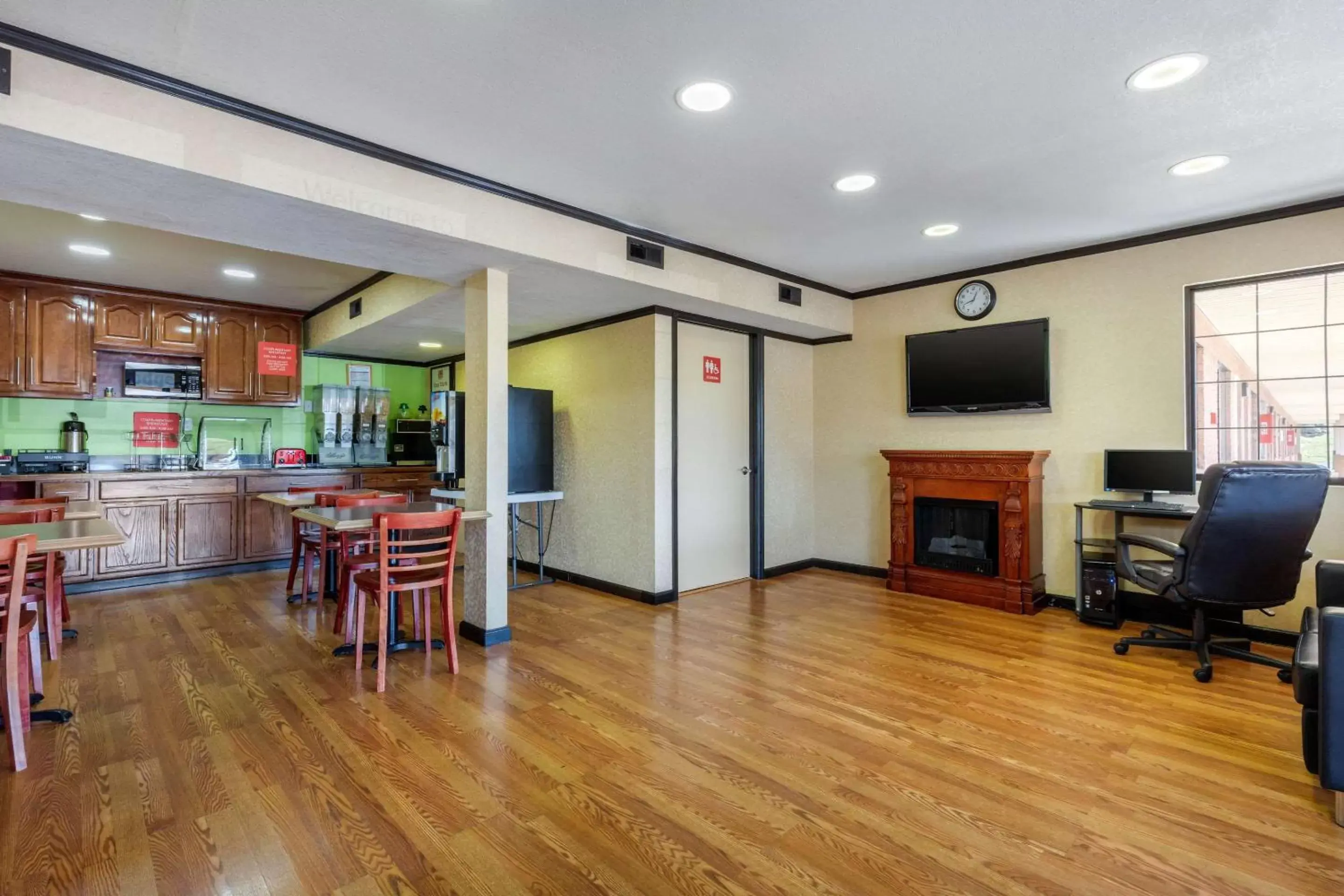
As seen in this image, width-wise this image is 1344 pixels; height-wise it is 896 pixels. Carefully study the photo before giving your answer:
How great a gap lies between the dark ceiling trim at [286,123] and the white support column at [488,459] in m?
0.57

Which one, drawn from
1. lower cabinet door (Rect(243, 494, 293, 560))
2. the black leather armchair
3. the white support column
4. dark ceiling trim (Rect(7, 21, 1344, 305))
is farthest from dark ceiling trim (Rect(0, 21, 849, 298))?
lower cabinet door (Rect(243, 494, 293, 560))

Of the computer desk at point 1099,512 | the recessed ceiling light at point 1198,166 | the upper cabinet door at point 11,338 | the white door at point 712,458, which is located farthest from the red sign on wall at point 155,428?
the recessed ceiling light at point 1198,166

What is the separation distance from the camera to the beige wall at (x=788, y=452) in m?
5.84

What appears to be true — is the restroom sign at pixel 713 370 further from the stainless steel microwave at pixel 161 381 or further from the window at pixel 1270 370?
the stainless steel microwave at pixel 161 381

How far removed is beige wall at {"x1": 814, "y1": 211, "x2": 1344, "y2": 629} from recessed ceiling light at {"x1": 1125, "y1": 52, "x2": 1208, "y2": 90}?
2201 millimetres

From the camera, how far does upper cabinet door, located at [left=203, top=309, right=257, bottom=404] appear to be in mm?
6215

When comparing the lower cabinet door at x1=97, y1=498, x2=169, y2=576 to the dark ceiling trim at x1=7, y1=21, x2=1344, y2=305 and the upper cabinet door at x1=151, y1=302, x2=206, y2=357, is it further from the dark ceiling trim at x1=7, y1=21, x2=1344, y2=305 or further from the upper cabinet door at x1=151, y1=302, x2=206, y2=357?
the dark ceiling trim at x1=7, y1=21, x2=1344, y2=305

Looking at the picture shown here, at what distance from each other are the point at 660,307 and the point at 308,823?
3858mm

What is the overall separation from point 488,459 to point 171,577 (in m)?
3.88

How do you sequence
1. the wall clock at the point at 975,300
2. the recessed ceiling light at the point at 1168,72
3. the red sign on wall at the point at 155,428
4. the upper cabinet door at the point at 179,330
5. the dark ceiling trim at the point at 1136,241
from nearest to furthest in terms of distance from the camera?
the recessed ceiling light at the point at 1168,72 < the dark ceiling trim at the point at 1136,241 < the wall clock at the point at 975,300 < the upper cabinet door at the point at 179,330 < the red sign on wall at the point at 155,428

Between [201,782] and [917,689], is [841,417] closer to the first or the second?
[917,689]

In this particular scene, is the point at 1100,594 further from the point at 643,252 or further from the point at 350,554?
the point at 350,554

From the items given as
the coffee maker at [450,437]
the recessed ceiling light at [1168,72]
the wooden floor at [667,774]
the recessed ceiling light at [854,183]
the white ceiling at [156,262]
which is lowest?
the wooden floor at [667,774]

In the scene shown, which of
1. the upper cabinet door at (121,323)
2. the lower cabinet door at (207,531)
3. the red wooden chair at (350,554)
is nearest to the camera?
the red wooden chair at (350,554)
